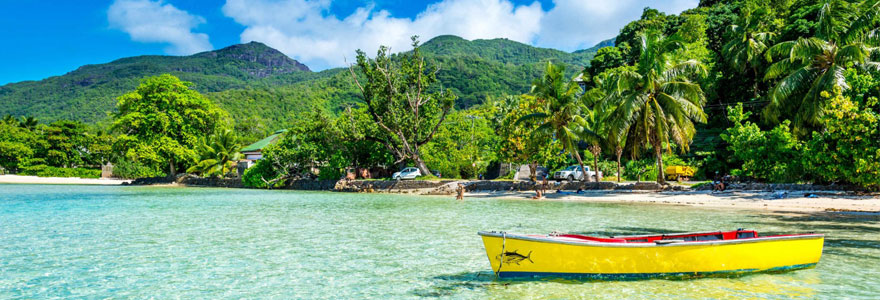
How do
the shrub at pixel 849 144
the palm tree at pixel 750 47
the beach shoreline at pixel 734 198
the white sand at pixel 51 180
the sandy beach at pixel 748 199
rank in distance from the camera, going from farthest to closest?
the white sand at pixel 51 180 < the palm tree at pixel 750 47 < the beach shoreline at pixel 734 198 < the sandy beach at pixel 748 199 < the shrub at pixel 849 144

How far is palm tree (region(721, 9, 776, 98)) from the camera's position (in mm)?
35050

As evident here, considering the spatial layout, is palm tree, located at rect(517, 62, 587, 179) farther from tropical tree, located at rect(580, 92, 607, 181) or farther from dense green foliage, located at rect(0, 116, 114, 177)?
dense green foliage, located at rect(0, 116, 114, 177)

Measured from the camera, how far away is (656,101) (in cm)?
2680

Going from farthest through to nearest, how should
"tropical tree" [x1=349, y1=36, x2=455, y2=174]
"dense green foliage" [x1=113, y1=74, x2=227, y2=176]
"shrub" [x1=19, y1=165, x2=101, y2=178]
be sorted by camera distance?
"shrub" [x1=19, y1=165, x2=101, y2=178], "dense green foliage" [x1=113, y1=74, x2=227, y2=176], "tropical tree" [x1=349, y1=36, x2=455, y2=174]

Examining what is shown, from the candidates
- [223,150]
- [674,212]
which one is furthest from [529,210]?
[223,150]

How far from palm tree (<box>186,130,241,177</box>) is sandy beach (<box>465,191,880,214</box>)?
34.7m

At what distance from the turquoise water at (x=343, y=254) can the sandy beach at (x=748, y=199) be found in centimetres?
201

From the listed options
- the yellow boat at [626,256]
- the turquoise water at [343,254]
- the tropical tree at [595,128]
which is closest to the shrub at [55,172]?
the turquoise water at [343,254]

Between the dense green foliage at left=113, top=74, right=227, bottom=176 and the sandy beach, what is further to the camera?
the dense green foliage at left=113, top=74, right=227, bottom=176

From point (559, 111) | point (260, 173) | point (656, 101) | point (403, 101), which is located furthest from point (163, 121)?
point (656, 101)

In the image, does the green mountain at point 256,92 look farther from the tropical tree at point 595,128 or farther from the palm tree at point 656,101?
the palm tree at point 656,101

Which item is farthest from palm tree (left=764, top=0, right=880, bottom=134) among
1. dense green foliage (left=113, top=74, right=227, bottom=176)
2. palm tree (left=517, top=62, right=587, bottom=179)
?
dense green foliage (left=113, top=74, right=227, bottom=176)

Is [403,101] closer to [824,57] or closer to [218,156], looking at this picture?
[218,156]

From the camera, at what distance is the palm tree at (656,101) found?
86.7 ft
